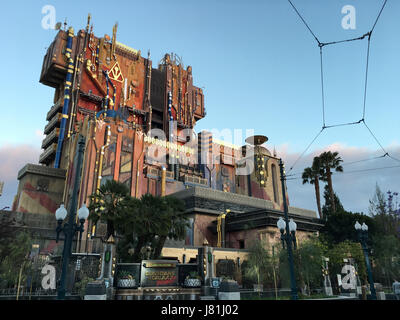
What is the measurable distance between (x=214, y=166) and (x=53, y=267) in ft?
120

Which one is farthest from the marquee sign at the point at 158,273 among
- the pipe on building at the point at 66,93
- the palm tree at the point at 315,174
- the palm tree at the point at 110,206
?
the palm tree at the point at 315,174

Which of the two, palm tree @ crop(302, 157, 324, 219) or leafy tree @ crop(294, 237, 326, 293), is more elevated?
palm tree @ crop(302, 157, 324, 219)

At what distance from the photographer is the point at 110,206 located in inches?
805

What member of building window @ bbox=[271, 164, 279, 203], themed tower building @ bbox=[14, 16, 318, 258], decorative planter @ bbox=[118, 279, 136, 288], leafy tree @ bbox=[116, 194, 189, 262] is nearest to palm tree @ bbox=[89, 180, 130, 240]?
leafy tree @ bbox=[116, 194, 189, 262]

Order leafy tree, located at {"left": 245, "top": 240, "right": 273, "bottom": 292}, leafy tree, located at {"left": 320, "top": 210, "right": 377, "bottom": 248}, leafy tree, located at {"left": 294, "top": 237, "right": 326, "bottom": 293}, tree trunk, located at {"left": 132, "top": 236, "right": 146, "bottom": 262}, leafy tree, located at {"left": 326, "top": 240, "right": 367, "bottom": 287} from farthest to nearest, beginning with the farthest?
leafy tree, located at {"left": 320, "top": 210, "right": 377, "bottom": 248} → leafy tree, located at {"left": 326, "top": 240, "right": 367, "bottom": 287} → leafy tree, located at {"left": 245, "top": 240, "right": 273, "bottom": 292} → leafy tree, located at {"left": 294, "top": 237, "right": 326, "bottom": 293} → tree trunk, located at {"left": 132, "top": 236, "right": 146, "bottom": 262}

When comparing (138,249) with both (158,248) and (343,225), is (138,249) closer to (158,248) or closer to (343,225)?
(158,248)

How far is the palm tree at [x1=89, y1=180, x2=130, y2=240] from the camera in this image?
20.2m

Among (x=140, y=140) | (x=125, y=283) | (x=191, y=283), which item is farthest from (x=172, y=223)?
(x=140, y=140)

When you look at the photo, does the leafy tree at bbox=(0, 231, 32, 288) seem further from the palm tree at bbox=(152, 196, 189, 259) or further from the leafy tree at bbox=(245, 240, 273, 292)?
the leafy tree at bbox=(245, 240, 273, 292)

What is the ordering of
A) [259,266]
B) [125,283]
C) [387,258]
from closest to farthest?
[125,283]
[259,266]
[387,258]

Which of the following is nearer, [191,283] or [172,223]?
[191,283]
